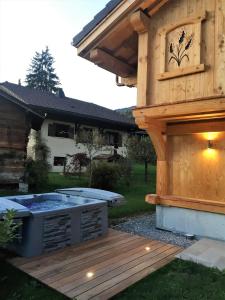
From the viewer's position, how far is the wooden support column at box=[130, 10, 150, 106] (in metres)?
6.29

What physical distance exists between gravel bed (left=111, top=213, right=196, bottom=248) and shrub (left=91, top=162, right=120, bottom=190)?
14.7ft

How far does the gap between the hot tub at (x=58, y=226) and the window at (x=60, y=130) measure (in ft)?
46.1

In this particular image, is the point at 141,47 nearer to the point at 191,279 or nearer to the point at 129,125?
the point at 191,279

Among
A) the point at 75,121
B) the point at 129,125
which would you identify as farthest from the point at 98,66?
the point at 129,125

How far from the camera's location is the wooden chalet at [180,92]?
5.57m

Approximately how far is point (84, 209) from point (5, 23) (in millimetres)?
12718

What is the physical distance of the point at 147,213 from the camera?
859 centimetres

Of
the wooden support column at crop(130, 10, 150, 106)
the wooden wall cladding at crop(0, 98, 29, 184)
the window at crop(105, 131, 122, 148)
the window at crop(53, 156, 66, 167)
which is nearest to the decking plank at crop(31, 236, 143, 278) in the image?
the wooden support column at crop(130, 10, 150, 106)

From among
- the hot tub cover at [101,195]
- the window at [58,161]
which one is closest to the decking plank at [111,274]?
the hot tub cover at [101,195]

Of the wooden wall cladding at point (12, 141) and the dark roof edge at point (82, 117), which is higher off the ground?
the dark roof edge at point (82, 117)

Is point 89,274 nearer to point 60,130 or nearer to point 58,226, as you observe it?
point 58,226

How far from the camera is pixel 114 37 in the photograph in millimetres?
6883

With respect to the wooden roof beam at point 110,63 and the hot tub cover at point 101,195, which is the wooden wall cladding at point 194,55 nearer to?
the wooden roof beam at point 110,63

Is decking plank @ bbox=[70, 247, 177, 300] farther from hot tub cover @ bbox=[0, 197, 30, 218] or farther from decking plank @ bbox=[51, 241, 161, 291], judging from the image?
hot tub cover @ bbox=[0, 197, 30, 218]
